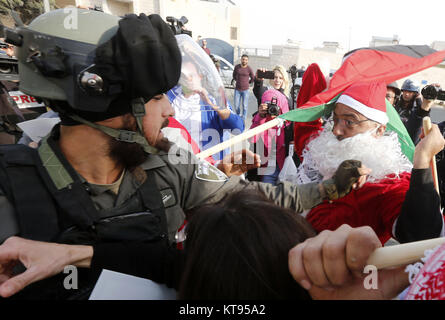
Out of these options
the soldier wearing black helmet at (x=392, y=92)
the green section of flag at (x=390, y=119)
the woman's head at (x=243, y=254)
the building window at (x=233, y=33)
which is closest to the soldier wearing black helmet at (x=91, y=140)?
the woman's head at (x=243, y=254)

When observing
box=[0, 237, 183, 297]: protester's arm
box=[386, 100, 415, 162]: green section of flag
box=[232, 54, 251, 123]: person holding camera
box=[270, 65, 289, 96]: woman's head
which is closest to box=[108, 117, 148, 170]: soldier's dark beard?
box=[0, 237, 183, 297]: protester's arm

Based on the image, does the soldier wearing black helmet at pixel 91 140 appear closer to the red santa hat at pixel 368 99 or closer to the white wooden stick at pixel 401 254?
the white wooden stick at pixel 401 254

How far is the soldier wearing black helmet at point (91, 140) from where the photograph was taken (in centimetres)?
96

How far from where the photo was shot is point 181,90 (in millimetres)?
2146

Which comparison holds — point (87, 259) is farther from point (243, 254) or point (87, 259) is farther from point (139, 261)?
point (243, 254)

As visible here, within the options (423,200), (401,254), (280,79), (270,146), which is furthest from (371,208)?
(280,79)

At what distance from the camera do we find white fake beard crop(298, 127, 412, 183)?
1897 mm

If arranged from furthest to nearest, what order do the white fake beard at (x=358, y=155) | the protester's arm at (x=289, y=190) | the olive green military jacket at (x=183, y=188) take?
the white fake beard at (x=358, y=155)
the protester's arm at (x=289, y=190)
the olive green military jacket at (x=183, y=188)

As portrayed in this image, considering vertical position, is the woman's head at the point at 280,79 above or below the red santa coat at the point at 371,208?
above

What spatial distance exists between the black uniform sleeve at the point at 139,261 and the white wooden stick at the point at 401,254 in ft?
1.80

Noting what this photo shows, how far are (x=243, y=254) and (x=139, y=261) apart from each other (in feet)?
1.55

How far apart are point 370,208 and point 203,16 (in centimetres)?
3434

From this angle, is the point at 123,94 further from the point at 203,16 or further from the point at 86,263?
the point at 203,16
